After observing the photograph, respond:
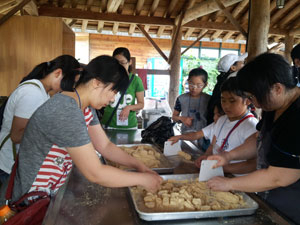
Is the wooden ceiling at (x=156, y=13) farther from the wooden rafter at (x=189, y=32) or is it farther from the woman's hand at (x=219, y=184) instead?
the woman's hand at (x=219, y=184)

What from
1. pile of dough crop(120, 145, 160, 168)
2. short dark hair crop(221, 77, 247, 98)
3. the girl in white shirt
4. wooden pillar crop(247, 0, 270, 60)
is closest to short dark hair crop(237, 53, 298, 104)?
short dark hair crop(221, 77, 247, 98)

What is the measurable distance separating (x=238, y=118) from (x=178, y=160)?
545 mm

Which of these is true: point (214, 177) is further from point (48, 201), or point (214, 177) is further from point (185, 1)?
point (185, 1)

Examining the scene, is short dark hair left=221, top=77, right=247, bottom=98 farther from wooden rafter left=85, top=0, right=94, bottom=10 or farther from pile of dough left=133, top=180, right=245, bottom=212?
wooden rafter left=85, top=0, right=94, bottom=10

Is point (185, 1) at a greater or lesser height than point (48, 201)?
greater

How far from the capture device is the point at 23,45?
419cm

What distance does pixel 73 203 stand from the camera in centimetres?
130

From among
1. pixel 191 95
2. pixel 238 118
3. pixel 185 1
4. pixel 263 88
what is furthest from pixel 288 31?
pixel 263 88

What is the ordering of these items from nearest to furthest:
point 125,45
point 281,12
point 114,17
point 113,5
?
point 113,5 → point 114,17 → point 281,12 → point 125,45

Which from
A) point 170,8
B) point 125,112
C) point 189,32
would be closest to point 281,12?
point 189,32

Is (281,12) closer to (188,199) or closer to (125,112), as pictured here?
(125,112)

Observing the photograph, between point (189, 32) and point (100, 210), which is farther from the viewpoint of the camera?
point (189, 32)

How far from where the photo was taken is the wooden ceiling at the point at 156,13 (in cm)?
518

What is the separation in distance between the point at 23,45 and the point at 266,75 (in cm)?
409
